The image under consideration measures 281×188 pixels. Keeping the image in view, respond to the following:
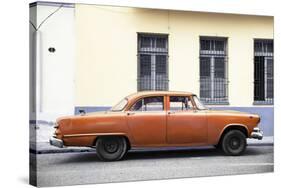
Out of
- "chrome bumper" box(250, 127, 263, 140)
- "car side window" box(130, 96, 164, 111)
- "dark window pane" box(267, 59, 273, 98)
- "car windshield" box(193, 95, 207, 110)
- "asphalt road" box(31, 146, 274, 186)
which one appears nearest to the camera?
"asphalt road" box(31, 146, 274, 186)

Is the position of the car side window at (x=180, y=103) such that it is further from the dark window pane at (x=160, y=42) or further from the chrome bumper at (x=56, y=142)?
the chrome bumper at (x=56, y=142)

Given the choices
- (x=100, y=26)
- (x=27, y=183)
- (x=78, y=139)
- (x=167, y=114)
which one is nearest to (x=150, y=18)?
(x=100, y=26)

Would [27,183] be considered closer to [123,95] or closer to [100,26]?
[123,95]

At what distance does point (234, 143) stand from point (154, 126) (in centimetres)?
172

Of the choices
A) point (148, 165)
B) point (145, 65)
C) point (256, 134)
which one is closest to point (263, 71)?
point (256, 134)

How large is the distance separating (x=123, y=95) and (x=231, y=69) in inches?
93.3

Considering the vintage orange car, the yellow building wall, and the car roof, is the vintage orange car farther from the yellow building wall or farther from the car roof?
the yellow building wall

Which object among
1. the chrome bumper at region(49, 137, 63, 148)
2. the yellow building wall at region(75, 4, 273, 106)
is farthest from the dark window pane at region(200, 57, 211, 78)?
the chrome bumper at region(49, 137, 63, 148)

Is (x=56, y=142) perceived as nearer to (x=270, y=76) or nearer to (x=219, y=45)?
(x=219, y=45)

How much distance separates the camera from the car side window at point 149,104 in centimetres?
1001

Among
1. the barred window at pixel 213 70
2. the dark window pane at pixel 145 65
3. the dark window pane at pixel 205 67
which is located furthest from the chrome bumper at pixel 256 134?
the dark window pane at pixel 145 65

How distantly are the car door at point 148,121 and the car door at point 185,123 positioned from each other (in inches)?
5.9

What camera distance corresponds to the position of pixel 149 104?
33.0ft

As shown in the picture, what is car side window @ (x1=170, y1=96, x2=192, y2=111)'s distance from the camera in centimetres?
1023
